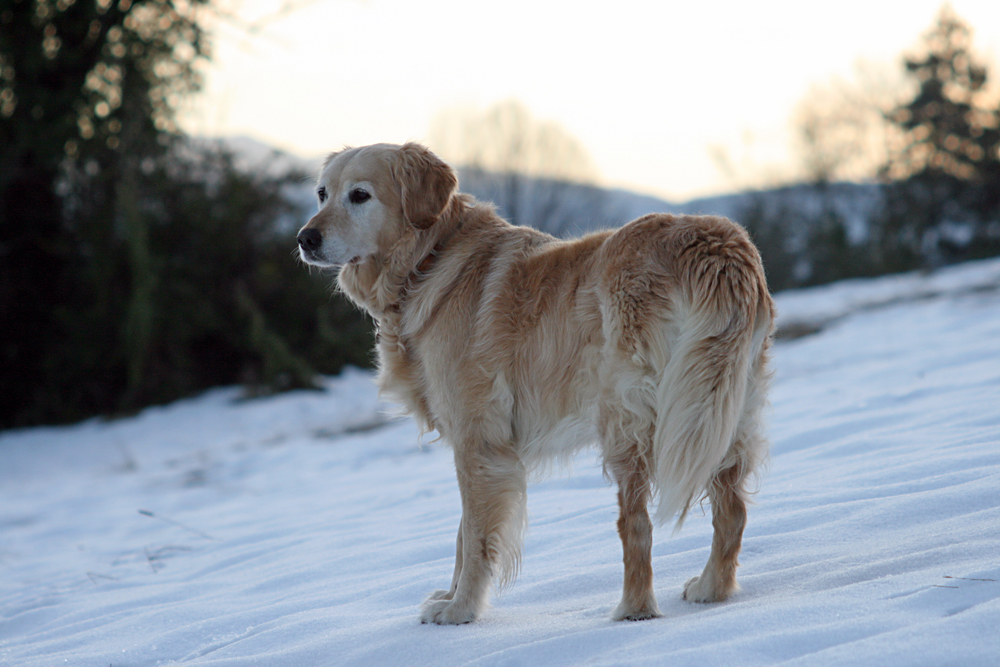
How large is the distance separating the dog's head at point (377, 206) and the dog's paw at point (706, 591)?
1.76 m

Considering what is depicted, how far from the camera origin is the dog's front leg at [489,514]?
2.80 m

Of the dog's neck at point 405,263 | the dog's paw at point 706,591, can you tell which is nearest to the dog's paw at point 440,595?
the dog's paw at point 706,591

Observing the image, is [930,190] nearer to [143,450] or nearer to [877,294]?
[877,294]

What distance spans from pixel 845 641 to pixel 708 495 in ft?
2.73

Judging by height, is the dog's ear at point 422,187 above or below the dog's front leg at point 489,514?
above

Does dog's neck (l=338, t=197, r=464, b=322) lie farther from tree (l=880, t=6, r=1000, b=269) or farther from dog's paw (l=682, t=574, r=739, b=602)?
tree (l=880, t=6, r=1000, b=269)

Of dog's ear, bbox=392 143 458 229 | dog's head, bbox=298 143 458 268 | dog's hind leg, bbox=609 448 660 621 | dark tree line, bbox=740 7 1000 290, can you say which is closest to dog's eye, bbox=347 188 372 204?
dog's head, bbox=298 143 458 268

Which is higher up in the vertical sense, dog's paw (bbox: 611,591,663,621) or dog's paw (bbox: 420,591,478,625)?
dog's paw (bbox: 611,591,663,621)

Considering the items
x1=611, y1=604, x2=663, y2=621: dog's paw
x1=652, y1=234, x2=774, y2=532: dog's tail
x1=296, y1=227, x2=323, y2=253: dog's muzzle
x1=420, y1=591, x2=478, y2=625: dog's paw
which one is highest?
x1=296, y1=227, x2=323, y2=253: dog's muzzle

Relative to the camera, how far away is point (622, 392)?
2.45 m

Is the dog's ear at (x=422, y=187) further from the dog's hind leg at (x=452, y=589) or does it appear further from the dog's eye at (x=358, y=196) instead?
the dog's hind leg at (x=452, y=589)

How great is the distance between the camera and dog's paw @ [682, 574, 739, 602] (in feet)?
8.12

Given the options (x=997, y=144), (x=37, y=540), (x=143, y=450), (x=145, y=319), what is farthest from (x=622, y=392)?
(x=997, y=144)

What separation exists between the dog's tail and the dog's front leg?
2.07ft
